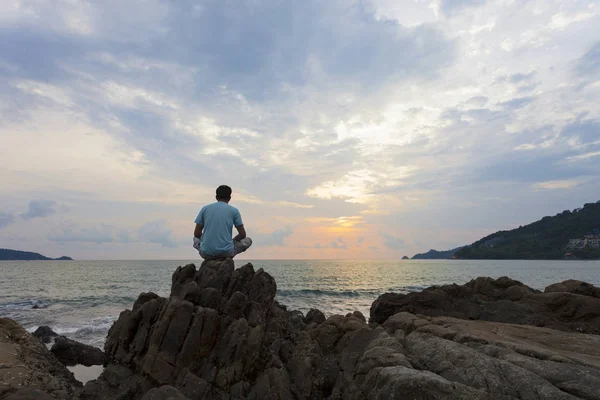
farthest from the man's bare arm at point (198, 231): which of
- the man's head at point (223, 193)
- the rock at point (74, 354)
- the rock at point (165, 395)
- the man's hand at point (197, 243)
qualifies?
the rock at point (74, 354)

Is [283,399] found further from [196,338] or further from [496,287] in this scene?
[496,287]

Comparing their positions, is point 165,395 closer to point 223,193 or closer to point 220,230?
point 220,230

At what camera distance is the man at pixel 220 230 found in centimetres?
1095

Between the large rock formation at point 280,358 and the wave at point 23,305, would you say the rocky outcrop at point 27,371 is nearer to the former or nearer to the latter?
the large rock formation at point 280,358

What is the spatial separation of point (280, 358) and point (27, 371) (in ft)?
21.1

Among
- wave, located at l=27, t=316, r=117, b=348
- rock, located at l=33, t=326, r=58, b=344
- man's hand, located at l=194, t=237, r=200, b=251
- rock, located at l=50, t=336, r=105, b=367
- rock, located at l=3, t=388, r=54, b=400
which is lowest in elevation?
wave, located at l=27, t=316, r=117, b=348

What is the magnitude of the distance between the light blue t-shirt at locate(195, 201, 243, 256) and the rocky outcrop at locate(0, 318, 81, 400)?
504cm

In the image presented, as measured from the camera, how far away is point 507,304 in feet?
65.9

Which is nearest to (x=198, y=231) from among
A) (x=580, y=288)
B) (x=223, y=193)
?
(x=223, y=193)

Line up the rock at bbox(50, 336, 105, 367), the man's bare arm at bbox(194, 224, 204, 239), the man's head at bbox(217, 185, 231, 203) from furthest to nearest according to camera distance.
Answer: the rock at bbox(50, 336, 105, 367) < the man's bare arm at bbox(194, 224, 204, 239) < the man's head at bbox(217, 185, 231, 203)

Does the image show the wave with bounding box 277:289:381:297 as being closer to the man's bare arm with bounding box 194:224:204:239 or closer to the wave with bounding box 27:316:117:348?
the wave with bounding box 27:316:117:348

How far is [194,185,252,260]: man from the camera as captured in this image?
35.9 ft

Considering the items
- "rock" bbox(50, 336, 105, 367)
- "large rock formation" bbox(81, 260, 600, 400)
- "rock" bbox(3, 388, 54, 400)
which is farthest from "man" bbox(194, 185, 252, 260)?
"rock" bbox(50, 336, 105, 367)

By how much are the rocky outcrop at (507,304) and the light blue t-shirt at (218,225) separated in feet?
46.8
